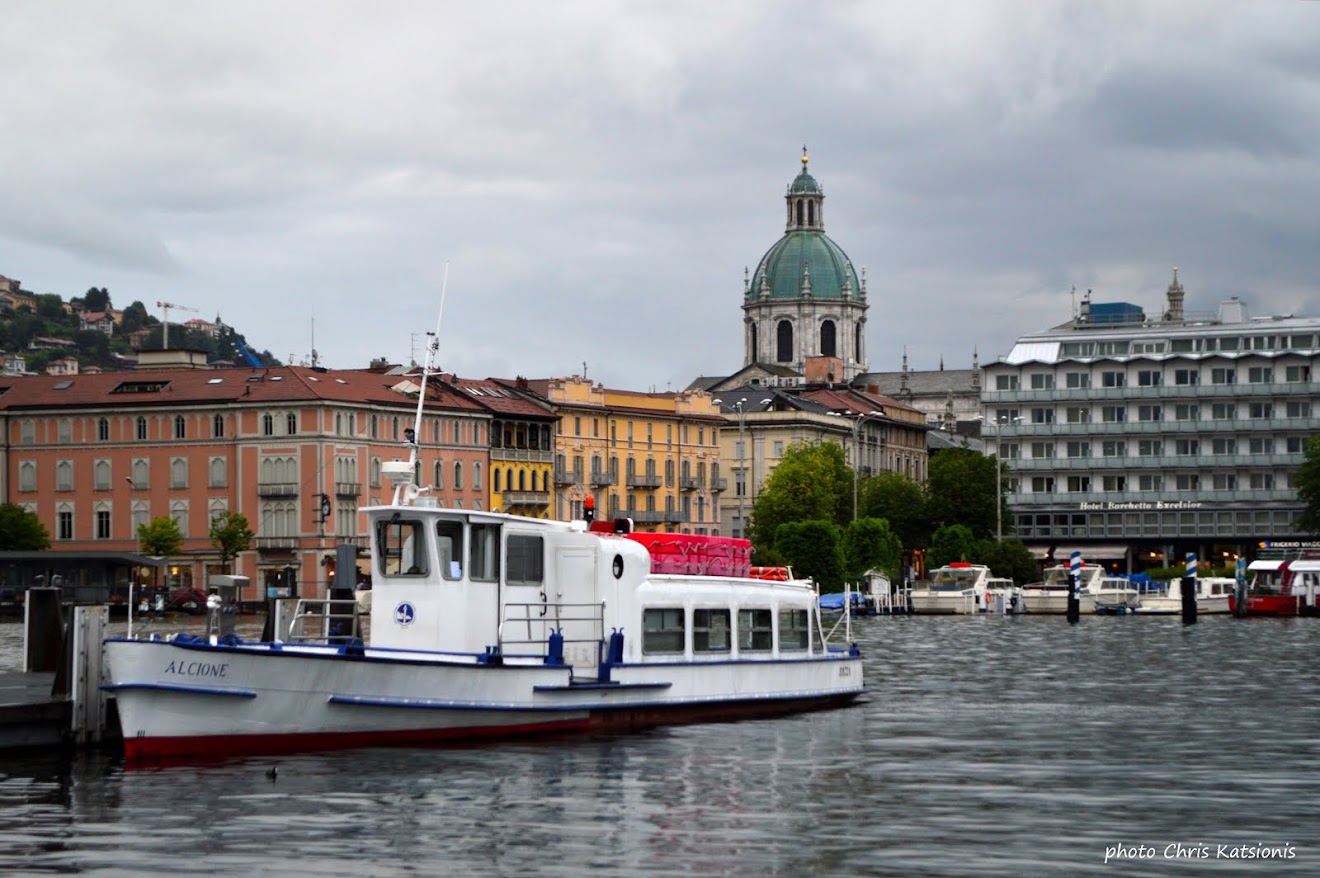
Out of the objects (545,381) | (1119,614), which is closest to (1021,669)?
(1119,614)

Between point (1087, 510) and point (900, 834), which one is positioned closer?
point (900, 834)

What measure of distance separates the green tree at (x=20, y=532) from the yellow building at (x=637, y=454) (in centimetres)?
3954

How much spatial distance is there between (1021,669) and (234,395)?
280 feet

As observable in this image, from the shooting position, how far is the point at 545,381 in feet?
563

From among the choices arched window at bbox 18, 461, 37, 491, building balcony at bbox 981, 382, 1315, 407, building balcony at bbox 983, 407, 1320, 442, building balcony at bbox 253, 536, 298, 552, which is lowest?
building balcony at bbox 253, 536, 298, 552

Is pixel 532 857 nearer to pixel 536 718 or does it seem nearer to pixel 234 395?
pixel 536 718

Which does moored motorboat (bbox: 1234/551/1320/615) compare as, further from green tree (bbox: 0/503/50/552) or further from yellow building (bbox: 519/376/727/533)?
green tree (bbox: 0/503/50/552)

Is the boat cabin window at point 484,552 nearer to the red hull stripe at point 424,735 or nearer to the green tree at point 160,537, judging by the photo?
the red hull stripe at point 424,735

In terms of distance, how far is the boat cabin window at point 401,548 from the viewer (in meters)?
41.1

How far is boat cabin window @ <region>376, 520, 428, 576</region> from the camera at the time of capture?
1617 inches

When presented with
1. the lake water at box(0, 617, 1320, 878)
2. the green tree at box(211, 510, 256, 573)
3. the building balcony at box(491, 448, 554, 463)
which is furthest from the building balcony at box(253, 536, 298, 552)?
the lake water at box(0, 617, 1320, 878)

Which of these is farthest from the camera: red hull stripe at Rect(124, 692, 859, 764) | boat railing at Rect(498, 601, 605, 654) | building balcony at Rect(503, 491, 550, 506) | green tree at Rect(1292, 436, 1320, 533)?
building balcony at Rect(503, 491, 550, 506)

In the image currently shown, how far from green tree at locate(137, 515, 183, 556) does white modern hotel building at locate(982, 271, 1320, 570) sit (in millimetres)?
66068

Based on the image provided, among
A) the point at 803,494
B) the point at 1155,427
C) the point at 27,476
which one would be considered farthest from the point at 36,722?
the point at 1155,427
